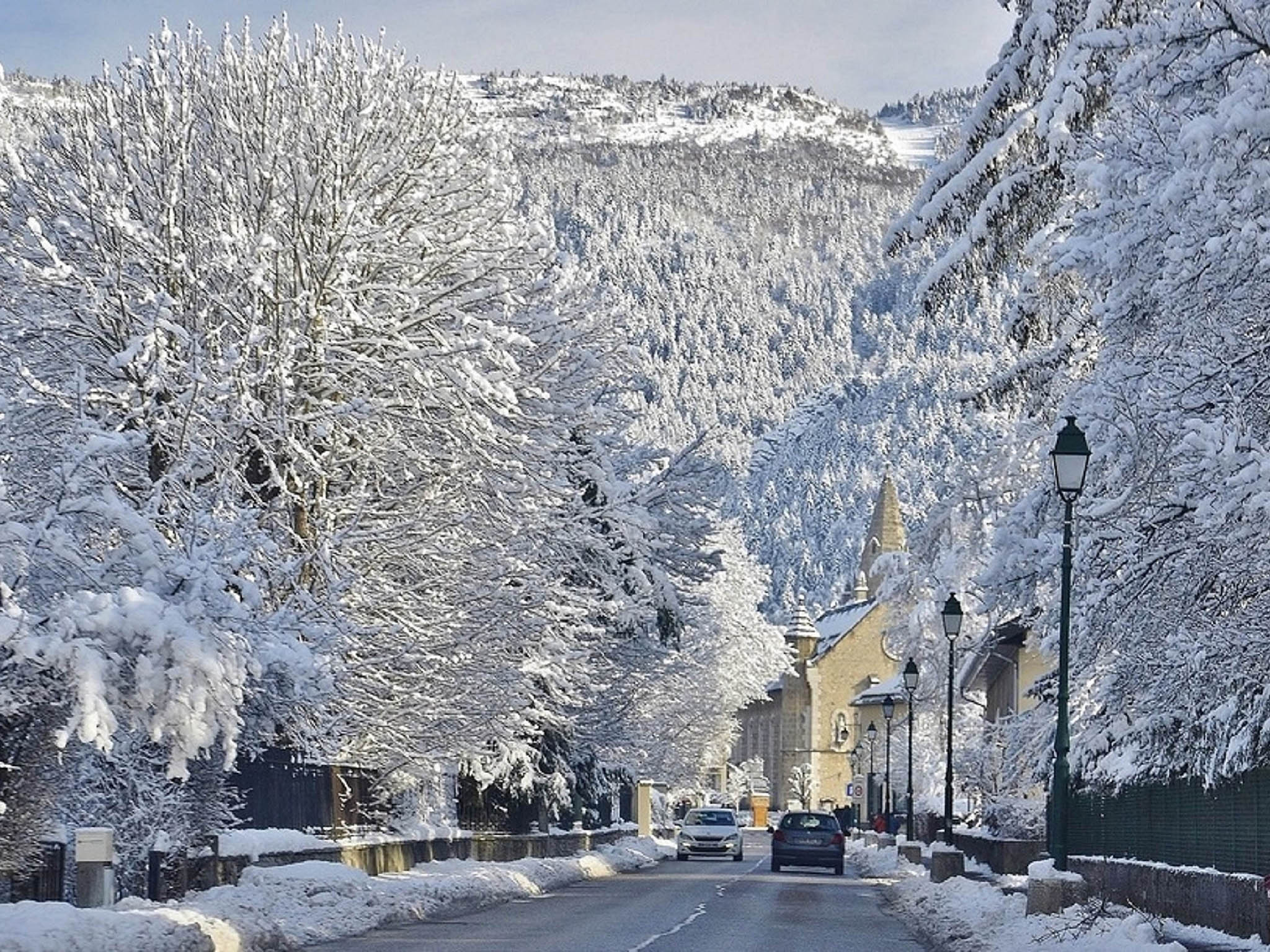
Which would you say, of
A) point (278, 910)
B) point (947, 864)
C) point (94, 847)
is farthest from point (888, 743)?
point (94, 847)

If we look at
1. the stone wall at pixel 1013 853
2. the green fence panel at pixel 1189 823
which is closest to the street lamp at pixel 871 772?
the stone wall at pixel 1013 853

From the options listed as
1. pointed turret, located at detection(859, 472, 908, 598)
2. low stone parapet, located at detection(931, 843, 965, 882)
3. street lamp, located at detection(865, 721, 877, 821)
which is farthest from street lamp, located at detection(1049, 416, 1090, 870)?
pointed turret, located at detection(859, 472, 908, 598)

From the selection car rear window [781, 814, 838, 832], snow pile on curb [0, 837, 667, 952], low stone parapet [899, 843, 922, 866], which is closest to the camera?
snow pile on curb [0, 837, 667, 952]

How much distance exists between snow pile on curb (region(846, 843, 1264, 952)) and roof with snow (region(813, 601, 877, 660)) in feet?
401

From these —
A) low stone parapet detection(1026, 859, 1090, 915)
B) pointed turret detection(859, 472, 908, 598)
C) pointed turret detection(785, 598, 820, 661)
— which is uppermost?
pointed turret detection(859, 472, 908, 598)

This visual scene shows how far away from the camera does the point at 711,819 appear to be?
6278 cm

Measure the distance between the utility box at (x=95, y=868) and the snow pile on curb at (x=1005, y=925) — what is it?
850cm

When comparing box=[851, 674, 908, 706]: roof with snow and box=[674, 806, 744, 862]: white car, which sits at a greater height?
box=[851, 674, 908, 706]: roof with snow

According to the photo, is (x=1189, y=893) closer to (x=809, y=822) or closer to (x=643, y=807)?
(x=809, y=822)

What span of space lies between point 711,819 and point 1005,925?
40.5m

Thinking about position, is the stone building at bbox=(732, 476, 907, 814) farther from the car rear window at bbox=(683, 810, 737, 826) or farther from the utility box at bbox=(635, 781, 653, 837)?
the car rear window at bbox=(683, 810, 737, 826)

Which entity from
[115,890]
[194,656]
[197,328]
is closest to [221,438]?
[197,328]

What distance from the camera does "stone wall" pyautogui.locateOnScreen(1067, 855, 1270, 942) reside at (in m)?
17.5

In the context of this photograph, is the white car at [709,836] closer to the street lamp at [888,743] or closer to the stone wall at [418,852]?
the street lamp at [888,743]
